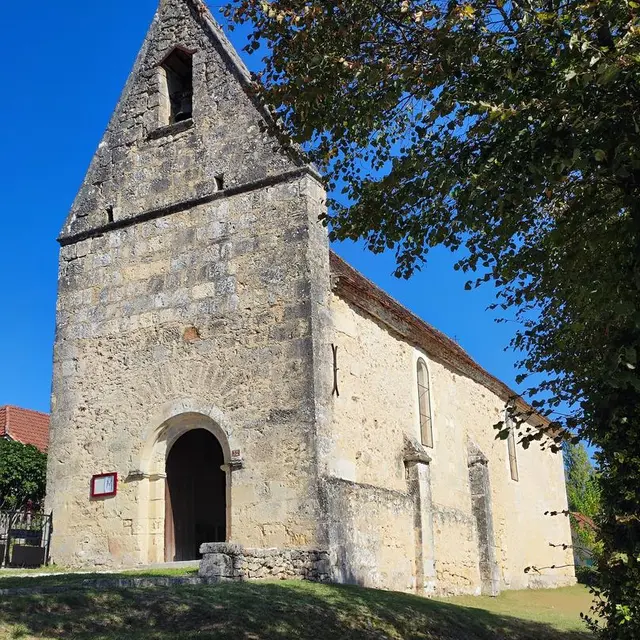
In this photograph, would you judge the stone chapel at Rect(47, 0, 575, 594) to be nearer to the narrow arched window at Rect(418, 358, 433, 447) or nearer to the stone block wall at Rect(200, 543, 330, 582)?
the stone block wall at Rect(200, 543, 330, 582)

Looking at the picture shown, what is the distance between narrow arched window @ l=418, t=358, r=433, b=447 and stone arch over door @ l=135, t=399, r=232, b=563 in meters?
5.10

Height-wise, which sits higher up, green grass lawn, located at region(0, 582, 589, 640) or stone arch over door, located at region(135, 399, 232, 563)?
stone arch over door, located at region(135, 399, 232, 563)

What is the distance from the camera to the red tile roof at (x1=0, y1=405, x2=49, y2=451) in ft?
88.8

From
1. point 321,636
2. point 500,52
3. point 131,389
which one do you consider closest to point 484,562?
point 131,389

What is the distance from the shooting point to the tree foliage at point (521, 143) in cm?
571

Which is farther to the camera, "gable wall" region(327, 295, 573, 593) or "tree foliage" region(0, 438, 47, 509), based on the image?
"tree foliage" region(0, 438, 47, 509)

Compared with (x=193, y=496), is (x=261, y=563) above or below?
below

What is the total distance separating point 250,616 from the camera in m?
7.95

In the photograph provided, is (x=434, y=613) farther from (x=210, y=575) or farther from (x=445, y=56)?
(x=445, y=56)

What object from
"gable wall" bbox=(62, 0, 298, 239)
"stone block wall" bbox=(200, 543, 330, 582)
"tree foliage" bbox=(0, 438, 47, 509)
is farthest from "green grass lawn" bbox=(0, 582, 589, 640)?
"tree foliage" bbox=(0, 438, 47, 509)

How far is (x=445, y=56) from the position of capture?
21.3 feet

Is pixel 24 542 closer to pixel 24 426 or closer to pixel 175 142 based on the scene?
pixel 175 142

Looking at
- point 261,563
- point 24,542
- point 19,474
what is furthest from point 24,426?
point 261,563

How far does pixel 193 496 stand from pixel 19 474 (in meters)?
8.43
